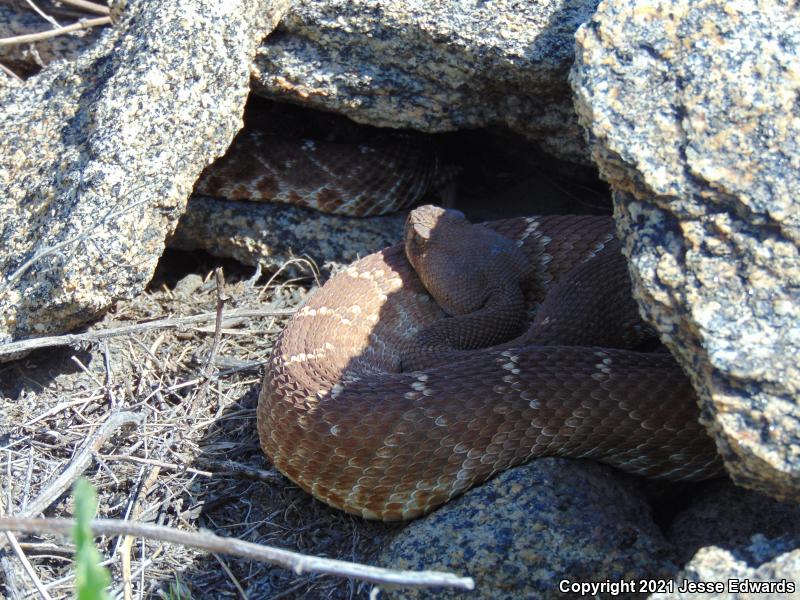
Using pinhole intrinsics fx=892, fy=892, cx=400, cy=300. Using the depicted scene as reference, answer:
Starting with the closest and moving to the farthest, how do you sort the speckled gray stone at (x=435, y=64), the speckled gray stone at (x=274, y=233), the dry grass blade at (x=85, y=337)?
the dry grass blade at (x=85, y=337) → the speckled gray stone at (x=435, y=64) → the speckled gray stone at (x=274, y=233)

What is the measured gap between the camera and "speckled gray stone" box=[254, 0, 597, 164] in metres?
4.34

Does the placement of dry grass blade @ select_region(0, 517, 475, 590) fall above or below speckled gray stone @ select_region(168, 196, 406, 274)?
above

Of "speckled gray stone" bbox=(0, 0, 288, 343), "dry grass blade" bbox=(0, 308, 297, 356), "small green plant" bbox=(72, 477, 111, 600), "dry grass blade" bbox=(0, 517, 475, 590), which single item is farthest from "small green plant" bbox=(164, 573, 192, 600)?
"small green plant" bbox=(72, 477, 111, 600)

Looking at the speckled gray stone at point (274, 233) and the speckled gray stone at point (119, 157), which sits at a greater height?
the speckled gray stone at point (119, 157)

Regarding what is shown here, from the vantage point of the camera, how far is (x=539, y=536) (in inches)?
121

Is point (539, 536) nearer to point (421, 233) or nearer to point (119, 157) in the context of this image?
point (421, 233)

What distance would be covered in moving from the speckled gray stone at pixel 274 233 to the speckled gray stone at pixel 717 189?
108 inches

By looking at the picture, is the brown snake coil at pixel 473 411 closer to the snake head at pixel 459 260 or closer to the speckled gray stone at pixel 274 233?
the snake head at pixel 459 260

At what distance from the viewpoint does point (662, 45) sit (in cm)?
272

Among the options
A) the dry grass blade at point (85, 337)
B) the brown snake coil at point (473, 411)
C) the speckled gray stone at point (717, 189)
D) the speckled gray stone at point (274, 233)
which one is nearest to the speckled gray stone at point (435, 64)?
the speckled gray stone at point (274, 233)

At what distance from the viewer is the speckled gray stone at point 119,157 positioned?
4055 millimetres

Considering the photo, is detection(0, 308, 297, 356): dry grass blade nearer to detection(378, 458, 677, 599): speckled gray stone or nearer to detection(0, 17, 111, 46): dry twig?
detection(378, 458, 677, 599): speckled gray stone

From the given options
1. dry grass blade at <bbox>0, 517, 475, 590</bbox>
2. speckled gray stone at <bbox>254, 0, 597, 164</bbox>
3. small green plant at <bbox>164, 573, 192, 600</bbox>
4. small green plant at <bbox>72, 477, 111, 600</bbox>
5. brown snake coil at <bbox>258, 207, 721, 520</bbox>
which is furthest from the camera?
speckled gray stone at <bbox>254, 0, 597, 164</bbox>

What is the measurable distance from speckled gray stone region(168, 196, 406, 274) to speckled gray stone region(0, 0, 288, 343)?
1046mm
